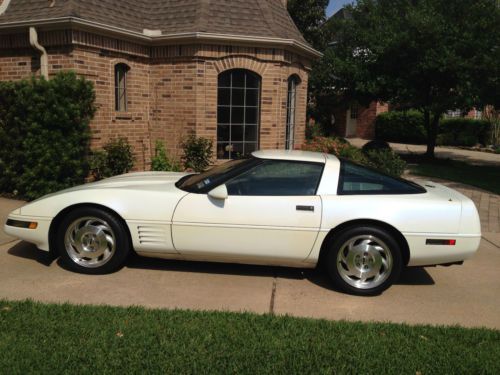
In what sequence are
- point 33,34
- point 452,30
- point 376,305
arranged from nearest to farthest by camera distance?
point 376,305 < point 33,34 < point 452,30

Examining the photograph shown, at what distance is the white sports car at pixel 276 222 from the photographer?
4.43m

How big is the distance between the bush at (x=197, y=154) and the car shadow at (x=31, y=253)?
4562 mm

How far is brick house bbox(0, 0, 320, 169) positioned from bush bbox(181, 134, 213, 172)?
0.48 meters

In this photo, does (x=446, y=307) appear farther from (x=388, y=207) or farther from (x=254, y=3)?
(x=254, y=3)

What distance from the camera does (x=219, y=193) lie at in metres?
4.48

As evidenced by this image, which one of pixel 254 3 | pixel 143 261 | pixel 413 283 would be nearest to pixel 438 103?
pixel 254 3

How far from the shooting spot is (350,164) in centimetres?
483

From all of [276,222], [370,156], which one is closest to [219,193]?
[276,222]

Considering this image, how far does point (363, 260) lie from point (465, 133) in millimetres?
23579

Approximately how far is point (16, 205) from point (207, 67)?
4670 mm

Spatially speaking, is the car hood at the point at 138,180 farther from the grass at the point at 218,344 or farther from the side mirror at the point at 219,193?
the grass at the point at 218,344

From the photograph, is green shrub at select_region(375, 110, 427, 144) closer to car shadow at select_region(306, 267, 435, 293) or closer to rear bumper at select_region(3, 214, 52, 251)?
car shadow at select_region(306, 267, 435, 293)

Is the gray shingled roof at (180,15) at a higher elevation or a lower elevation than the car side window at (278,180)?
higher

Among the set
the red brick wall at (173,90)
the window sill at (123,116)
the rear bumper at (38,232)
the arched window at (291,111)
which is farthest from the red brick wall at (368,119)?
the rear bumper at (38,232)
